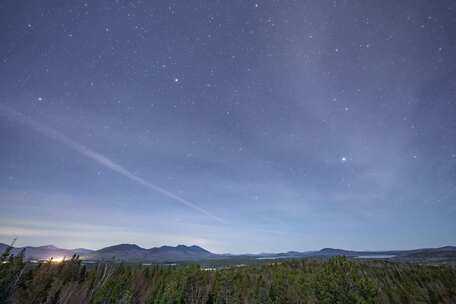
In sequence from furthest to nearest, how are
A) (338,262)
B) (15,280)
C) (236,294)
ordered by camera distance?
(236,294) < (15,280) < (338,262)

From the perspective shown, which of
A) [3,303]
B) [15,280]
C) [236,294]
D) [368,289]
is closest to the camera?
[368,289]

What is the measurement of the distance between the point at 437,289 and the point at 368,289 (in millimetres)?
62847

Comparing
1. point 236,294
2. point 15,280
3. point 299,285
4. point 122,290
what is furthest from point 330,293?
point 15,280

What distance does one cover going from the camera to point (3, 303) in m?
74.0

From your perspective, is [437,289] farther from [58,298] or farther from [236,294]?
[58,298]

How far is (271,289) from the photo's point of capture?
99375 millimetres

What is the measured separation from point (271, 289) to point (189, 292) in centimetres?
3235

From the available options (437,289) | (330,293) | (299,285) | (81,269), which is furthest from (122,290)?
(437,289)

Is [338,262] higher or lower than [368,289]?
higher

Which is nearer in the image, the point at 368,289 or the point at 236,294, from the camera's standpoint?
the point at 368,289

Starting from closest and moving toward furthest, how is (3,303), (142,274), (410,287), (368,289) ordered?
1. (368,289)
2. (3,303)
3. (410,287)
4. (142,274)

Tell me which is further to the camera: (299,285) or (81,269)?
(81,269)

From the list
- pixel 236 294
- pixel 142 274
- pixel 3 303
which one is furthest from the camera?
pixel 142 274

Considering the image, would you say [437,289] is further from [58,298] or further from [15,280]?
[15,280]
